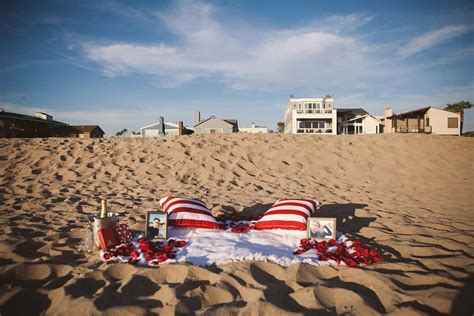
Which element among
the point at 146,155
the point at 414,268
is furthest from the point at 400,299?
the point at 146,155

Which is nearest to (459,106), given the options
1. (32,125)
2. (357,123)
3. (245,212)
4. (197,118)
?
(357,123)

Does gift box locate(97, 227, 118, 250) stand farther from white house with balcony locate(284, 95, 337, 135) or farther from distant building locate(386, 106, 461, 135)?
distant building locate(386, 106, 461, 135)

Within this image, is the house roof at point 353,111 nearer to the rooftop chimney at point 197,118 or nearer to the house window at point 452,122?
the house window at point 452,122

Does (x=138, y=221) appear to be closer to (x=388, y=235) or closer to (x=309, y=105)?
(x=388, y=235)

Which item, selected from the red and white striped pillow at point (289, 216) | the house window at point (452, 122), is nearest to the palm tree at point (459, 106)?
the house window at point (452, 122)

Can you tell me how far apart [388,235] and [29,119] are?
34647 mm

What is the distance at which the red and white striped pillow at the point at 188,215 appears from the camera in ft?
15.4

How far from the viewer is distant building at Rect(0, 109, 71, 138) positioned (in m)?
25.0

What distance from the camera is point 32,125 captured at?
98.0 ft

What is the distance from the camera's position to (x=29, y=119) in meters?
28.9

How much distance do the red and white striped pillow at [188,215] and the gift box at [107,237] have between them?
97 cm

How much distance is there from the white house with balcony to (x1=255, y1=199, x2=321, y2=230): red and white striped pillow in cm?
3026

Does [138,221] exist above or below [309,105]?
below

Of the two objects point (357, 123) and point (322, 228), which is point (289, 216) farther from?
point (357, 123)
